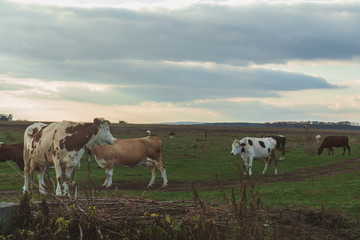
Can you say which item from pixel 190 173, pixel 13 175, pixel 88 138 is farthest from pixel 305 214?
pixel 13 175

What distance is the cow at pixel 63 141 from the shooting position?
40.2 feet

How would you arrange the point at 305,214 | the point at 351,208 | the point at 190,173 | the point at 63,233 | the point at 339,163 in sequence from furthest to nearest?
the point at 339,163
the point at 190,173
the point at 351,208
the point at 305,214
the point at 63,233

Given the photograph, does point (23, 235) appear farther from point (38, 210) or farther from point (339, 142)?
point (339, 142)

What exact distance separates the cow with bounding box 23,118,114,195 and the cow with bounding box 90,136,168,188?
3832mm

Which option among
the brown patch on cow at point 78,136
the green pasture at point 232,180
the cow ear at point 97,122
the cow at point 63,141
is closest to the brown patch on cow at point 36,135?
the cow at point 63,141

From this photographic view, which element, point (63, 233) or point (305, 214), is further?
point (305, 214)

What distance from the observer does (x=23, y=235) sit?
5.86 m

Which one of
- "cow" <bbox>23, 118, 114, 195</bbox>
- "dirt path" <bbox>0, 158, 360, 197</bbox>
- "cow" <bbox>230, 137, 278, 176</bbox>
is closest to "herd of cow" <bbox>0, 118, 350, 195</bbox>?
"cow" <bbox>23, 118, 114, 195</bbox>

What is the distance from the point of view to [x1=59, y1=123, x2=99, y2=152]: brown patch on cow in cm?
1228

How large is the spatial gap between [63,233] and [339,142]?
34.7m

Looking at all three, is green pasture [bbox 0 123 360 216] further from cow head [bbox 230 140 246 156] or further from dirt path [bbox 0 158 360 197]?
cow head [bbox 230 140 246 156]

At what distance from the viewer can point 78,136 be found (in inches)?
491

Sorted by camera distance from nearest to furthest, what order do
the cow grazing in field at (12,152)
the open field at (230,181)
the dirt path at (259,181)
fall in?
the open field at (230,181), the dirt path at (259,181), the cow grazing in field at (12,152)

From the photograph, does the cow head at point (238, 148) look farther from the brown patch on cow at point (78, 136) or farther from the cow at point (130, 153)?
the brown patch on cow at point (78, 136)
